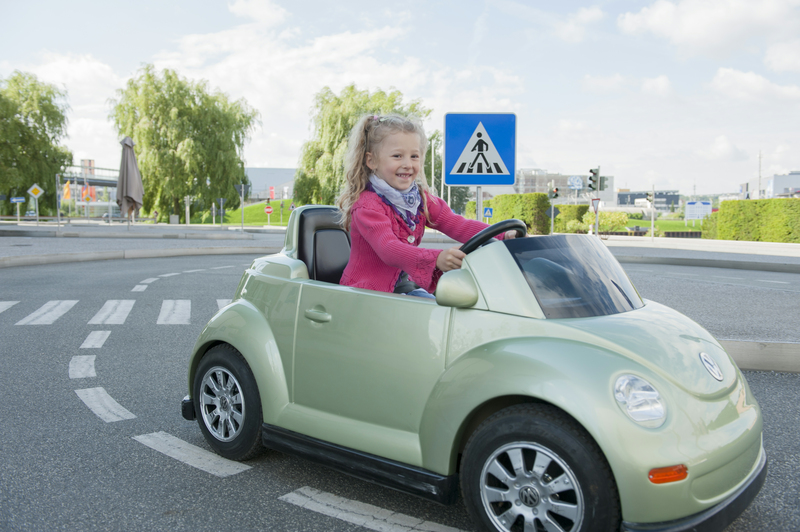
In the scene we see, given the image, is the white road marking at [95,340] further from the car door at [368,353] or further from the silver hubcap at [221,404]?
the car door at [368,353]

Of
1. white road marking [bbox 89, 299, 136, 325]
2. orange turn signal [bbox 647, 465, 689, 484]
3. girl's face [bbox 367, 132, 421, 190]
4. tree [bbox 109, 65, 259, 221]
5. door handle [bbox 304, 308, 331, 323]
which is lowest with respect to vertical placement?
white road marking [bbox 89, 299, 136, 325]

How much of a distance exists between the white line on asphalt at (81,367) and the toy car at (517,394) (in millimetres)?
2479

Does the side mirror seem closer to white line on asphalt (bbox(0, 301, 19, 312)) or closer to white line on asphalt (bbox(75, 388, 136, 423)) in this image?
white line on asphalt (bbox(75, 388, 136, 423))

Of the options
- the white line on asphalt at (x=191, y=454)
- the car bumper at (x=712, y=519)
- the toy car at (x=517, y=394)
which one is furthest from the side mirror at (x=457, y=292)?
the white line on asphalt at (x=191, y=454)

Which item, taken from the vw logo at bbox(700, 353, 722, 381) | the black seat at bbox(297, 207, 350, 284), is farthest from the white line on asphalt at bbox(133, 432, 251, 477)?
the vw logo at bbox(700, 353, 722, 381)

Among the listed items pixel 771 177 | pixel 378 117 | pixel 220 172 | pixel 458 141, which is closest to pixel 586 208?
pixel 220 172

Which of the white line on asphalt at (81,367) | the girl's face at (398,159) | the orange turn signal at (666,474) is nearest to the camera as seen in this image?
the orange turn signal at (666,474)

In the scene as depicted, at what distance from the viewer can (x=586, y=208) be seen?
43719 millimetres

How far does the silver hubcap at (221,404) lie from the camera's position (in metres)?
3.18

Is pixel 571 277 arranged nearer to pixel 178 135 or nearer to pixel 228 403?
pixel 228 403

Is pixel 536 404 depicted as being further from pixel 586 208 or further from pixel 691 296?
pixel 586 208

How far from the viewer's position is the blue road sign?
6.93 meters

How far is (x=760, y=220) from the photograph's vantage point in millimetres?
29797

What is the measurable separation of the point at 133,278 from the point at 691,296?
10.1 metres
